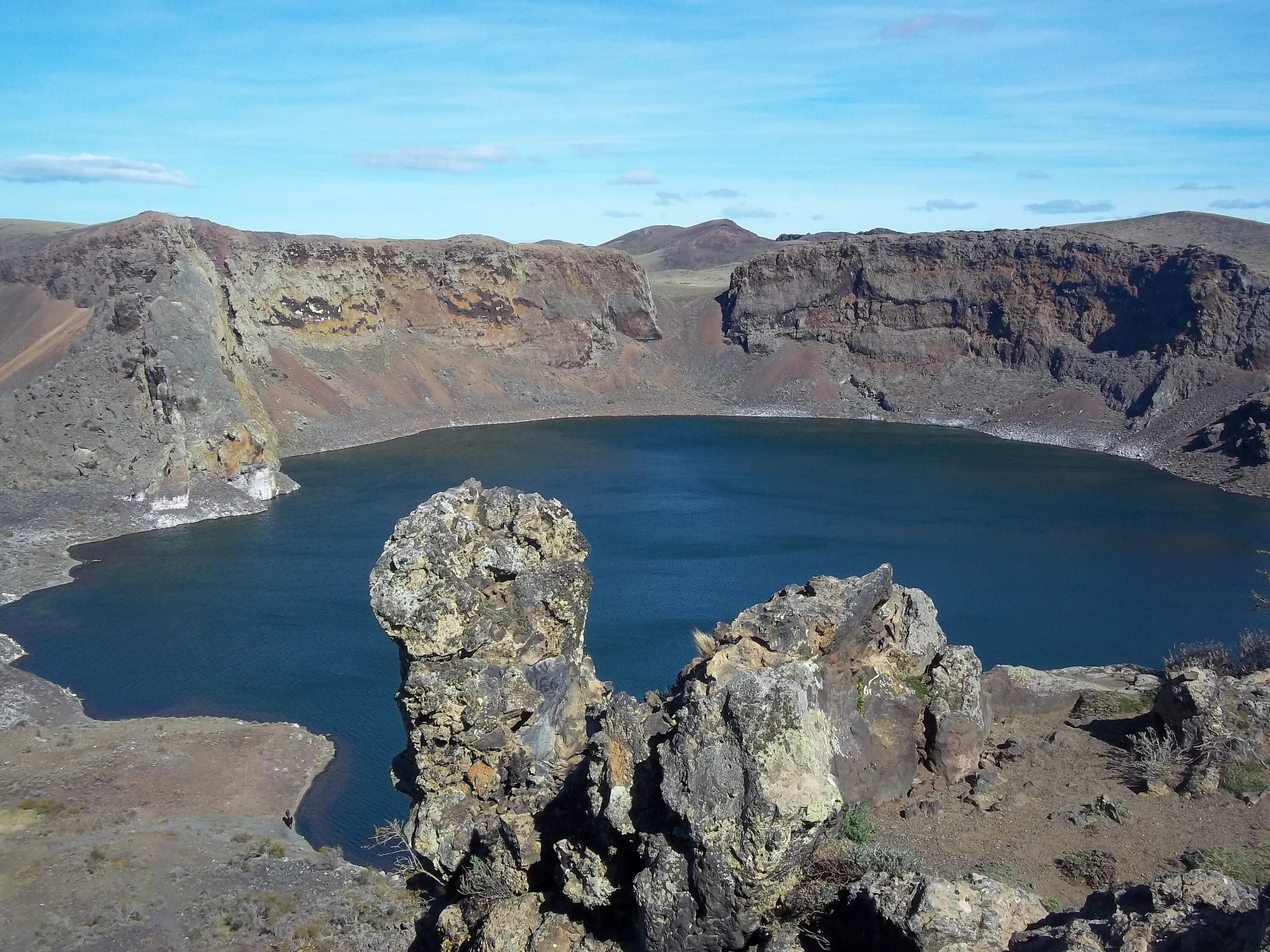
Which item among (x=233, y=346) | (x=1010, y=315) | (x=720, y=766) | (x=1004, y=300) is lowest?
(x=720, y=766)

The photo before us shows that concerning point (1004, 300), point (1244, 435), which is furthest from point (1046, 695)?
point (1004, 300)

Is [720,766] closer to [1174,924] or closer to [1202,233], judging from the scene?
[1174,924]

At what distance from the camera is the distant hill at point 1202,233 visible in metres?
104

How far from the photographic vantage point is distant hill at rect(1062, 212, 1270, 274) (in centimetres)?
10394

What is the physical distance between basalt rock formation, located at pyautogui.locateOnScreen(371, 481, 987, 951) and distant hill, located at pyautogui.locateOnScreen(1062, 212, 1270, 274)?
98.5 m

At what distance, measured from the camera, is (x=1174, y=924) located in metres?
8.44

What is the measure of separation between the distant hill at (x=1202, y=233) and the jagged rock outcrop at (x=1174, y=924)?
103 metres

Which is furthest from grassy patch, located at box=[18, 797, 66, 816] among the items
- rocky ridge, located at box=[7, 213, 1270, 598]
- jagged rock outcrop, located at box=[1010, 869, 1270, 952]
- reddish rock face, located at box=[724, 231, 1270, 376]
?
reddish rock face, located at box=[724, 231, 1270, 376]

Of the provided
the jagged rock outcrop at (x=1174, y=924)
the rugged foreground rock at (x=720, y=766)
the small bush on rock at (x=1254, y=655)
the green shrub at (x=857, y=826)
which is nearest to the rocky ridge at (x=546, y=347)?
the rugged foreground rock at (x=720, y=766)

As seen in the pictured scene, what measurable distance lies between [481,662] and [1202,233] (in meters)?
120

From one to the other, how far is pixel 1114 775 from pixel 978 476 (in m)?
57.8

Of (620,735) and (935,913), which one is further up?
(620,735)

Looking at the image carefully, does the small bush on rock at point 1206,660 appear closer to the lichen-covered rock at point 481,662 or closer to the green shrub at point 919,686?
the green shrub at point 919,686

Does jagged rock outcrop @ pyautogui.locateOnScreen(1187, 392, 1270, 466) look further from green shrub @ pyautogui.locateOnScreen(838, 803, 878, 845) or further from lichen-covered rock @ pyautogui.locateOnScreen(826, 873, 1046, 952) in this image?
lichen-covered rock @ pyautogui.locateOnScreen(826, 873, 1046, 952)
